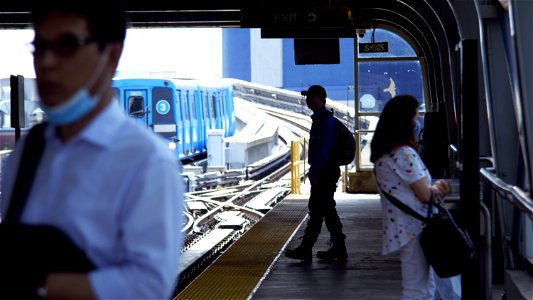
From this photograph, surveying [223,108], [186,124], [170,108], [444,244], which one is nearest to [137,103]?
[170,108]

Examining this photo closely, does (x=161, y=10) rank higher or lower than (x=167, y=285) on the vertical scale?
higher

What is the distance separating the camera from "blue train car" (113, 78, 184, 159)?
3170 cm

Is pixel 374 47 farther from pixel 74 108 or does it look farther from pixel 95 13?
pixel 74 108

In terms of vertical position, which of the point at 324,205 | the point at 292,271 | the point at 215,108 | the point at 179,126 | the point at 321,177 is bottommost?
the point at 292,271

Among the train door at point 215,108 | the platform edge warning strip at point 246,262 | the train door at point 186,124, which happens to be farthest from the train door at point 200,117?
the platform edge warning strip at point 246,262

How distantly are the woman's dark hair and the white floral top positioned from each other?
42mm

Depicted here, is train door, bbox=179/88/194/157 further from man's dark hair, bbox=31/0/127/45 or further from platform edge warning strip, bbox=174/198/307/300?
man's dark hair, bbox=31/0/127/45

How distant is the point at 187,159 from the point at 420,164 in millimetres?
Answer: 28899

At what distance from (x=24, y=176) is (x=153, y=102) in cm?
2951

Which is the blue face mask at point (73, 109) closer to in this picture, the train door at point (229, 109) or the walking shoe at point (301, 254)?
the walking shoe at point (301, 254)

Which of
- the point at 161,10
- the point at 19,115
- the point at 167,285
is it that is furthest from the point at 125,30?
the point at 161,10

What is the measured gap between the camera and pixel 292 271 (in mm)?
10789

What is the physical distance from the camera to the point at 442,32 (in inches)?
623

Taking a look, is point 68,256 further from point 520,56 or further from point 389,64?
point 389,64
